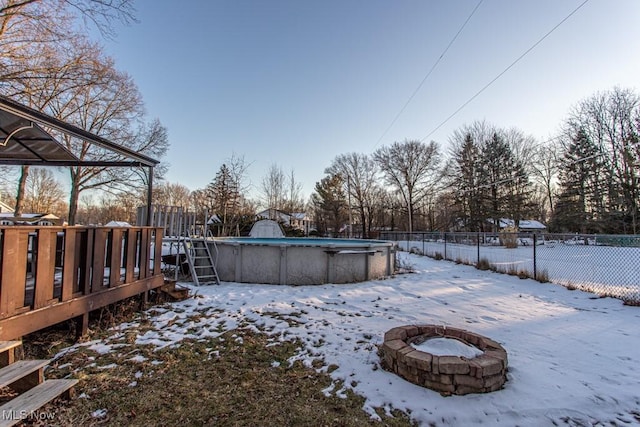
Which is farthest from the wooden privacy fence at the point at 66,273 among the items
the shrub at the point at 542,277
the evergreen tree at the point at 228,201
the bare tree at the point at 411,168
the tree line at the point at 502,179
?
the bare tree at the point at 411,168

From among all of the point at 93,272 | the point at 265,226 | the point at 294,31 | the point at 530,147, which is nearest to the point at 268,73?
the point at 294,31

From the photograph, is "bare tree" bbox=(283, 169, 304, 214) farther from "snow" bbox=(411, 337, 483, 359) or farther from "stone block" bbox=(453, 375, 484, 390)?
"stone block" bbox=(453, 375, 484, 390)

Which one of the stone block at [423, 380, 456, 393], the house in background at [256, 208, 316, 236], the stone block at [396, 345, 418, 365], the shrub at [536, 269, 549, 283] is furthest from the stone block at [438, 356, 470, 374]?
the house in background at [256, 208, 316, 236]

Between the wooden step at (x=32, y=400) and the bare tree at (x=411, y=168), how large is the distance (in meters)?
30.9

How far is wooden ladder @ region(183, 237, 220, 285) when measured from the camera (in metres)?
6.58

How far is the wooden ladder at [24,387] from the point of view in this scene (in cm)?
174

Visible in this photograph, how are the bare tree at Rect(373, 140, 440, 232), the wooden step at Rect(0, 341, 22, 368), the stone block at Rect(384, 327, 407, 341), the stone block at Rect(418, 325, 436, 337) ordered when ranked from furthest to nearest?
the bare tree at Rect(373, 140, 440, 232) < the stone block at Rect(418, 325, 436, 337) < the stone block at Rect(384, 327, 407, 341) < the wooden step at Rect(0, 341, 22, 368)

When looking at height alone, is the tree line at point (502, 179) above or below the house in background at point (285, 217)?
above

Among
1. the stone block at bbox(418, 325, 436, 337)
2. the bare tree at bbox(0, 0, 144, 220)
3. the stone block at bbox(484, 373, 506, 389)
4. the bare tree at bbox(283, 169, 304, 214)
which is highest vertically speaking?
the bare tree at bbox(0, 0, 144, 220)

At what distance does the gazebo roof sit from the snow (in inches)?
182

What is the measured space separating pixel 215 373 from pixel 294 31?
34.2 feet

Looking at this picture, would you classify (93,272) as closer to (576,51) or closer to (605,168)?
(576,51)

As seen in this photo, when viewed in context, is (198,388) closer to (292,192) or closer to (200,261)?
(200,261)

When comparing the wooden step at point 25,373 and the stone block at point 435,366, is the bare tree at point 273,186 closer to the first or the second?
the wooden step at point 25,373
